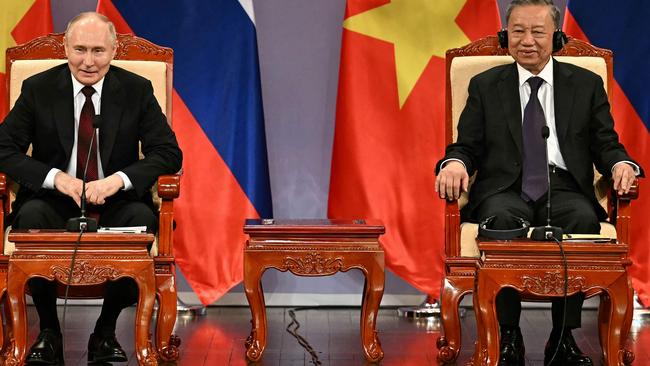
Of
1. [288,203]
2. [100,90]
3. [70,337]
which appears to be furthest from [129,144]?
[288,203]

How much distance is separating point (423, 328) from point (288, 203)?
3.21 feet

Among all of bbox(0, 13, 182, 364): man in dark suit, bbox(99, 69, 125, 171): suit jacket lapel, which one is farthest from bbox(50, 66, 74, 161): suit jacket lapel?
bbox(99, 69, 125, 171): suit jacket lapel

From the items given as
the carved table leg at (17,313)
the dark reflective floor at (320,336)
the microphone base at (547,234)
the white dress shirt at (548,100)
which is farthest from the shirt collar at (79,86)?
the microphone base at (547,234)

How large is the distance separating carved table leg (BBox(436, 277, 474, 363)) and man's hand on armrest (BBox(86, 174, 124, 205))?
118 centimetres

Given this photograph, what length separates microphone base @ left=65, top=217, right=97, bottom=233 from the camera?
3.38 metres

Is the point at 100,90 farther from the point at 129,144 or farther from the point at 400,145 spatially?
the point at 400,145

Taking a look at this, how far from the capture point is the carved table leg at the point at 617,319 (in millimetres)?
3324

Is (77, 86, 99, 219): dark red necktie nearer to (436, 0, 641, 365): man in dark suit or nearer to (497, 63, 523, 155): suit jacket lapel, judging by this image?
(436, 0, 641, 365): man in dark suit

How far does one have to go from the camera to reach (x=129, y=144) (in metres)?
3.91

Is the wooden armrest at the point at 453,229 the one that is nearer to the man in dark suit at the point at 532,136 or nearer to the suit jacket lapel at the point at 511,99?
the man in dark suit at the point at 532,136

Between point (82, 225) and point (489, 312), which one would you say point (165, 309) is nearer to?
point (82, 225)

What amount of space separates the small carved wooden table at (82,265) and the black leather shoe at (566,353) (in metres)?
1.35

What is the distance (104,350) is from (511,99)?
5.60 ft

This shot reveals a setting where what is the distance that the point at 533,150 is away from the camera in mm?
3908
